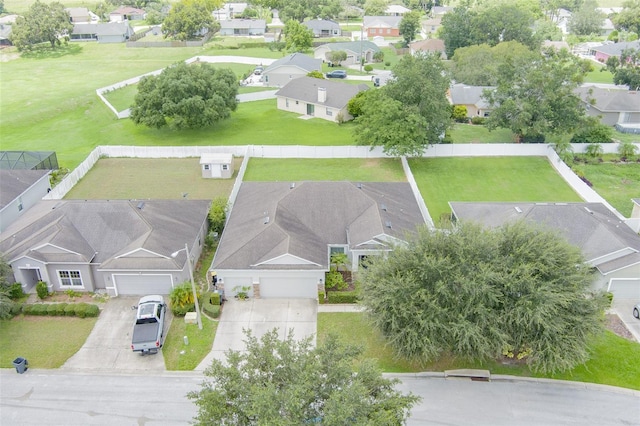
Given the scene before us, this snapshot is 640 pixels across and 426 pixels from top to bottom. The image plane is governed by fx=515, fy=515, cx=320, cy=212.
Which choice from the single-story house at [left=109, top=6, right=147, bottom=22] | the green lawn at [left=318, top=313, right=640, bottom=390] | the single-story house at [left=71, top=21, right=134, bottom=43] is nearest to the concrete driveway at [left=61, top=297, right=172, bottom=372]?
the green lawn at [left=318, top=313, right=640, bottom=390]

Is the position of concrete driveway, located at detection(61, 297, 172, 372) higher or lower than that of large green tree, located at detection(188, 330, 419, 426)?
lower

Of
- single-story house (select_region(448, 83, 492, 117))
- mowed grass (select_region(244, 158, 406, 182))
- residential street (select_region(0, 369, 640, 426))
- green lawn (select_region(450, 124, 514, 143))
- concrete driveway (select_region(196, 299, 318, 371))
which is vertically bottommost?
residential street (select_region(0, 369, 640, 426))

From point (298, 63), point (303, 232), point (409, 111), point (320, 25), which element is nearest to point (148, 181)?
point (303, 232)

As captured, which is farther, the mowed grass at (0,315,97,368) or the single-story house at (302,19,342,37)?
the single-story house at (302,19,342,37)

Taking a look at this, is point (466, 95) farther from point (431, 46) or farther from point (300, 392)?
point (300, 392)

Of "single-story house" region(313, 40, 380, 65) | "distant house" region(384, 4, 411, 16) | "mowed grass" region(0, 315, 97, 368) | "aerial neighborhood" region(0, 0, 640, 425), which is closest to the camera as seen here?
"aerial neighborhood" region(0, 0, 640, 425)

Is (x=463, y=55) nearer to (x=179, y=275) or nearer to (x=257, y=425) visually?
(x=179, y=275)

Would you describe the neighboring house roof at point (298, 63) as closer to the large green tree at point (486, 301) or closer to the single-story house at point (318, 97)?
the single-story house at point (318, 97)

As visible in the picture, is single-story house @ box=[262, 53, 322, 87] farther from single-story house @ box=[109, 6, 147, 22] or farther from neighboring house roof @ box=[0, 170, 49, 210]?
single-story house @ box=[109, 6, 147, 22]
